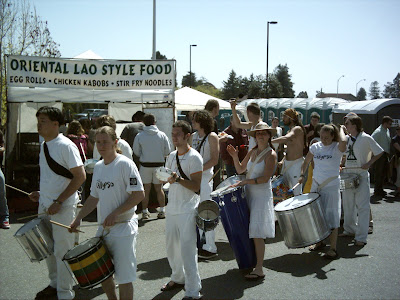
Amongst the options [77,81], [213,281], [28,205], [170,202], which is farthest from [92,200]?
[77,81]

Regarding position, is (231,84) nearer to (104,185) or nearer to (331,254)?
(331,254)

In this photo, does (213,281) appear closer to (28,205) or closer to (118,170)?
(118,170)

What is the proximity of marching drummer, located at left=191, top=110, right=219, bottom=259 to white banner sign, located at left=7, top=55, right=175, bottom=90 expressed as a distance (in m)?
4.83

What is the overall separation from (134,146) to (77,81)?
278 centimetres

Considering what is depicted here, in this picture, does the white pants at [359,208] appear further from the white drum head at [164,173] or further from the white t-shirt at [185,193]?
the white drum head at [164,173]

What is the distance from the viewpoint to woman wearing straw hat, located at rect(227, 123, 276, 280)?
5.26 m

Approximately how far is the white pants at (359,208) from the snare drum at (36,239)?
4586 millimetres

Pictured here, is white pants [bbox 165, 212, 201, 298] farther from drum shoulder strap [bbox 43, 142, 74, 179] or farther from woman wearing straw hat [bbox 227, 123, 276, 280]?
drum shoulder strap [bbox 43, 142, 74, 179]

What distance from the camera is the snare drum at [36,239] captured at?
14.3ft

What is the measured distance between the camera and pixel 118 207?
3922 mm

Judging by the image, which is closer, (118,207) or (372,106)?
(118,207)

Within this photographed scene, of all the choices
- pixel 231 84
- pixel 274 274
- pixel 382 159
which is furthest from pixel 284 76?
pixel 274 274

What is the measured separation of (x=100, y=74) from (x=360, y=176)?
637 centimetres

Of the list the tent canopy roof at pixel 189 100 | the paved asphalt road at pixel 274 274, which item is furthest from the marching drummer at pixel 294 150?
the tent canopy roof at pixel 189 100
